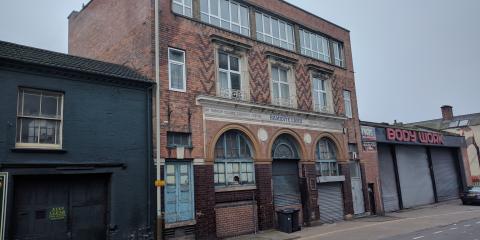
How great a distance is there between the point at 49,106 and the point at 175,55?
5416mm

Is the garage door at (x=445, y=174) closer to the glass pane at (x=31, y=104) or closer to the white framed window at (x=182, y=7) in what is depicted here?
the white framed window at (x=182, y=7)

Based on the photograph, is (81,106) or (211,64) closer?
(81,106)

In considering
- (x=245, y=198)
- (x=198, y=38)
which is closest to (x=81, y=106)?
(x=198, y=38)

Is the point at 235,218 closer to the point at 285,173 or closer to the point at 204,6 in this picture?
the point at 285,173

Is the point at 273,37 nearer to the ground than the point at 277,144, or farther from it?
farther from it

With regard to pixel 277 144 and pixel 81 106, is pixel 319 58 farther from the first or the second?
pixel 81 106

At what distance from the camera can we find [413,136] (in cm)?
3005

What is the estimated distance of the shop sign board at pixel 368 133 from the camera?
2558 cm

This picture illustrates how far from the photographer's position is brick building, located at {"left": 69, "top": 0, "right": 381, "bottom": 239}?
15.5m

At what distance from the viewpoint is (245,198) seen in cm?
1736

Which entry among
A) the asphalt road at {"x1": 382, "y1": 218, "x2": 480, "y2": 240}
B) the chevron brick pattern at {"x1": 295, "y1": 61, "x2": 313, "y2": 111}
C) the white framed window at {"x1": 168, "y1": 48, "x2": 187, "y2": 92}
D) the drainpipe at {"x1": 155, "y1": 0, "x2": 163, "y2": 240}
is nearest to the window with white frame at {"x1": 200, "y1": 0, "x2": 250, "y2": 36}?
the white framed window at {"x1": 168, "y1": 48, "x2": 187, "y2": 92}

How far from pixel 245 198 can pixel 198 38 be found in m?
7.18

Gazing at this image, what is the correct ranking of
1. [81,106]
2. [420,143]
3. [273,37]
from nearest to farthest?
[81,106] < [273,37] < [420,143]

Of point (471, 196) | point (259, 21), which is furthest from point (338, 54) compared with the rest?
point (471, 196)
